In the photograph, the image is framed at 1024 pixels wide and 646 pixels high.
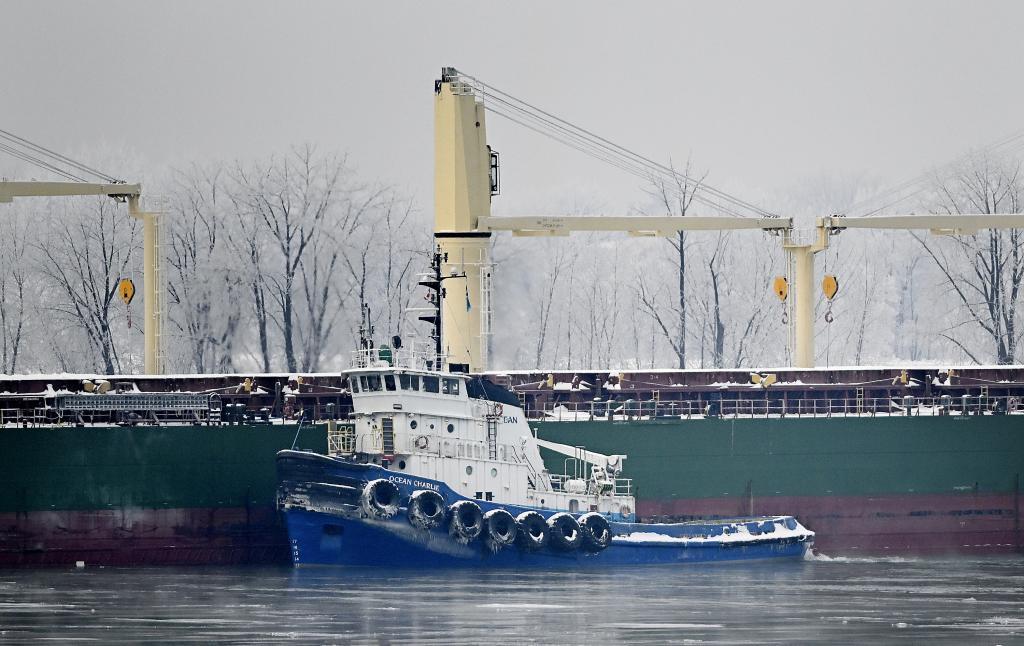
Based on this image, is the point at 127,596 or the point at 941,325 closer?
the point at 127,596

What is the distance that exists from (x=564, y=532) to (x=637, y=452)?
504 centimetres

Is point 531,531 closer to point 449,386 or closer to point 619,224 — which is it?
point 449,386

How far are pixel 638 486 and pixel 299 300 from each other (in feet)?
69.5

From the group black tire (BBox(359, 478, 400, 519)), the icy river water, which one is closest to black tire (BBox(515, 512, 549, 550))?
the icy river water

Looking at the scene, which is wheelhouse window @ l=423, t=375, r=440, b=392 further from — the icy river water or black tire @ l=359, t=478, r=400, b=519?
the icy river water

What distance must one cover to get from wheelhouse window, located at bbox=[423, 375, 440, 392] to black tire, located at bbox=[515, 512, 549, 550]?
3.17m

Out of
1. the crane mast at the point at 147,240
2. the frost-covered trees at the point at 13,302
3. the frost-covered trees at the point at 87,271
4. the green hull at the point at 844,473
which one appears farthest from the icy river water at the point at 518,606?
the frost-covered trees at the point at 13,302

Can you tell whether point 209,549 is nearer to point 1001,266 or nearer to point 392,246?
point 392,246

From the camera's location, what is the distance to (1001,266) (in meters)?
65.6

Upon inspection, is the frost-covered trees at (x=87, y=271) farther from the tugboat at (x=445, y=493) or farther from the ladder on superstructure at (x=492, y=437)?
the ladder on superstructure at (x=492, y=437)

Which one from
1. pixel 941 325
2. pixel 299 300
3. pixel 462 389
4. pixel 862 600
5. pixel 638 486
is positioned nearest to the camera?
pixel 862 600

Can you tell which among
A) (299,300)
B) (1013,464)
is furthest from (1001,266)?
(299,300)

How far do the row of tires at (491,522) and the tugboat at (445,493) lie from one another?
0.8 inches

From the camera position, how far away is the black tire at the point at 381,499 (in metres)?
40.9
